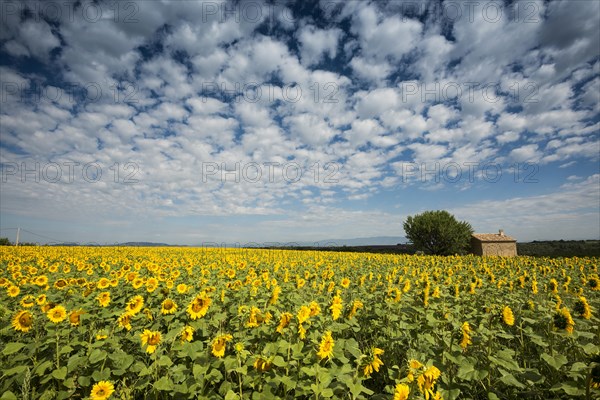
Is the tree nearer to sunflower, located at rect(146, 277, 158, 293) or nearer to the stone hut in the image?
the stone hut

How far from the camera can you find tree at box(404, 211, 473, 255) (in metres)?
42.1

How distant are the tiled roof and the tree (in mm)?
2890

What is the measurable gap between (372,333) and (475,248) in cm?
4788

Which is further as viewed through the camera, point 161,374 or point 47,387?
point 161,374

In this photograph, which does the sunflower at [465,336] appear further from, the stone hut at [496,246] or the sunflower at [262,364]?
the stone hut at [496,246]

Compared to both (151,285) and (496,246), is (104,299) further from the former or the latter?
(496,246)

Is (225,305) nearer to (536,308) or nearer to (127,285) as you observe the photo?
(127,285)

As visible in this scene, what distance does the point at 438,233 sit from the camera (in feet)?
139

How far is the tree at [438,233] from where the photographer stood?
138 feet

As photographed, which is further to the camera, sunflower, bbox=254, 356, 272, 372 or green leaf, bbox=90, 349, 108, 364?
green leaf, bbox=90, 349, 108, 364

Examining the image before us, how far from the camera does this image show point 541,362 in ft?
12.0

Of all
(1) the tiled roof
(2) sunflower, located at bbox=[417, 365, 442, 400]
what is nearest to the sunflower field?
(2) sunflower, located at bbox=[417, 365, 442, 400]

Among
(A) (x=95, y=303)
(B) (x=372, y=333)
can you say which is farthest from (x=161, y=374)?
(B) (x=372, y=333)

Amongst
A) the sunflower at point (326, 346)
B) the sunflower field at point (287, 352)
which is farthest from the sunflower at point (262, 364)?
the sunflower at point (326, 346)
